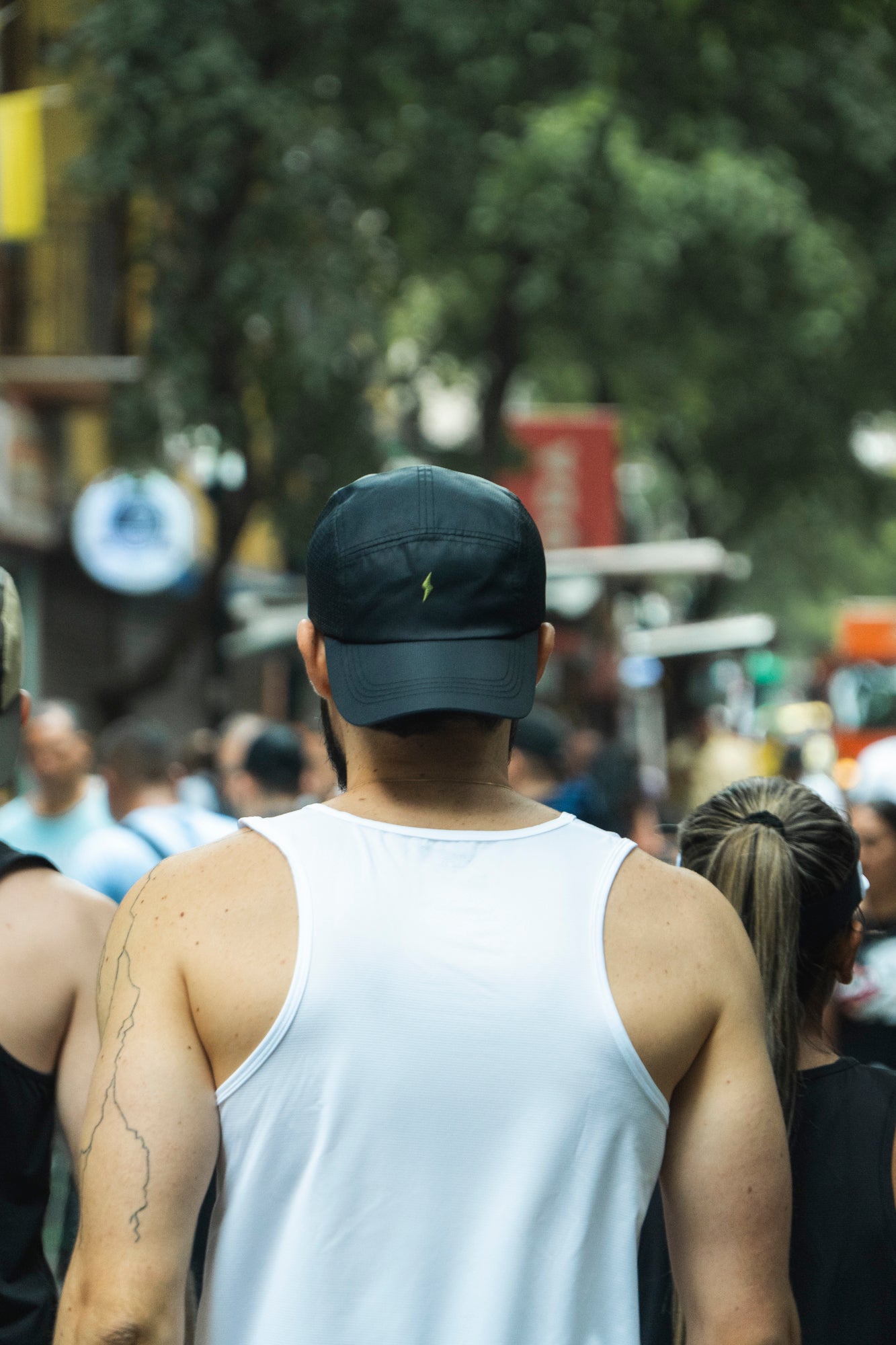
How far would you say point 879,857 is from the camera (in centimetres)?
498

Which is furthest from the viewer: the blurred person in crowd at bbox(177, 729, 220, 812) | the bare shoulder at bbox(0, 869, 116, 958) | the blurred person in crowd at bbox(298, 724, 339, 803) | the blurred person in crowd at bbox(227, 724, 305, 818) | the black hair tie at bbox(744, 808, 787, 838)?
the blurred person in crowd at bbox(177, 729, 220, 812)

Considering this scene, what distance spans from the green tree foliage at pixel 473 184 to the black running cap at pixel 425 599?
7067 millimetres

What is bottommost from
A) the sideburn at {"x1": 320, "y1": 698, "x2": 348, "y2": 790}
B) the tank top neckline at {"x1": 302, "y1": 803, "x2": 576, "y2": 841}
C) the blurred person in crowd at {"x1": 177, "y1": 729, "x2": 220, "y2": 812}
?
the blurred person in crowd at {"x1": 177, "y1": 729, "x2": 220, "y2": 812}

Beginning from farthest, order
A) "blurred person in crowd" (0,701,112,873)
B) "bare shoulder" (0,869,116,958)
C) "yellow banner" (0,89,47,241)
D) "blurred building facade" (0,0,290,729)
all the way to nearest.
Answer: "blurred building facade" (0,0,290,729) < "yellow banner" (0,89,47,241) < "blurred person in crowd" (0,701,112,873) < "bare shoulder" (0,869,116,958)

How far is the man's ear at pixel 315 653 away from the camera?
1937 mm

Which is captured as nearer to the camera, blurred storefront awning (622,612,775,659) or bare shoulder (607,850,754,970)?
bare shoulder (607,850,754,970)

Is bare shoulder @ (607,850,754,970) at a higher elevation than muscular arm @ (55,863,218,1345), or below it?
higher

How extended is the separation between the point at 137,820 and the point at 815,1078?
3.72 m

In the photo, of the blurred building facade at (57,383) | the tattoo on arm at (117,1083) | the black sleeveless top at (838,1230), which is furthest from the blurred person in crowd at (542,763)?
the blurred building facade at (57,383)

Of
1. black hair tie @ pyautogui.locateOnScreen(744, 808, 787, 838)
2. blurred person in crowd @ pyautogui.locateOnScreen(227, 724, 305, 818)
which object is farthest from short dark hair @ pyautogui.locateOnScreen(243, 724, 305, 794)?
black hair tie @ pyautogui.locateOnScreen(744, 808, 787, 838)

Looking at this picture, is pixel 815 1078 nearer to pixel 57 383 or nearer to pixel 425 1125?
pixel 425 1125

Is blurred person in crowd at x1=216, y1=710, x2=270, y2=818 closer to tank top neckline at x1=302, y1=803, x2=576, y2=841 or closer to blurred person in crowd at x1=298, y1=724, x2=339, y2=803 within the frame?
blurred person in crowd at x1=298, y1=724, x2=339, y2=803

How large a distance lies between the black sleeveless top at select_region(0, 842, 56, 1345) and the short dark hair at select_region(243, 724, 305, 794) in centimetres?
403

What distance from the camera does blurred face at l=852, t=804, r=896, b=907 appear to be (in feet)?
16.3
